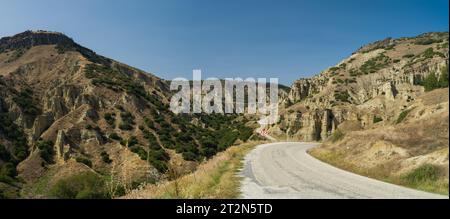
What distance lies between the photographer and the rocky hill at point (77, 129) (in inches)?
2458

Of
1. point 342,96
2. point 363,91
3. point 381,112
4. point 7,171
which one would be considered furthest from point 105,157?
point 363,91

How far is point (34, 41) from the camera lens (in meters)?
143

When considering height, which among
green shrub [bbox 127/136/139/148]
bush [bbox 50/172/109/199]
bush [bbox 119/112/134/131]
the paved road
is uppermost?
bush [bbox 119/112/134/131]

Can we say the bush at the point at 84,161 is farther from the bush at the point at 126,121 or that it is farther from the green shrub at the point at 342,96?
the green shrub at the point at 342,96

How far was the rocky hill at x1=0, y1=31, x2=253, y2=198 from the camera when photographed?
62.4 m

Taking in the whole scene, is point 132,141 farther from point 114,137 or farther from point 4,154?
point 4,154

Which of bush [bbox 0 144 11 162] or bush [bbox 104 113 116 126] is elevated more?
bush [bbox 104 113 116 126]

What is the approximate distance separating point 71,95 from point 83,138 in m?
20.7

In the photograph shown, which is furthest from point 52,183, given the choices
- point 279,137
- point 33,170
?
point 279,137

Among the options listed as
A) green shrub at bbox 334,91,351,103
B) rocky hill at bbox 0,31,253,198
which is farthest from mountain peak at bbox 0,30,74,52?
green shrub at bbox 334,91,351,103

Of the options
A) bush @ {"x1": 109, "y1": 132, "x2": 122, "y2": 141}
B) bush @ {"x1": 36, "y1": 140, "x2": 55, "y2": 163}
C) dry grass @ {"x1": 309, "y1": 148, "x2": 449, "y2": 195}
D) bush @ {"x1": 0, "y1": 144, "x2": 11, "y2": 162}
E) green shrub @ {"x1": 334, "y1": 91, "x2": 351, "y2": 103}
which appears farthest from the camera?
green shrub @ {"x1": 334, "y1": 91, "x2": 351, "y2": 103}

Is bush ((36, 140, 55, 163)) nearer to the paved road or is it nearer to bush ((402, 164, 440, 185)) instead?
the paved road

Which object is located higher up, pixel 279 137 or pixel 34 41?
pixel 34 41
